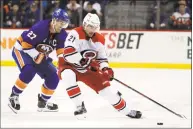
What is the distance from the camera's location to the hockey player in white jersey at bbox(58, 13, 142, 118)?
3.85m

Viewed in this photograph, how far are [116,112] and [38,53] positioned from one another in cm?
89

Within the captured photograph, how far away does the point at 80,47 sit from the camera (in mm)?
3938

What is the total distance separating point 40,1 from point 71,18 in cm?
64

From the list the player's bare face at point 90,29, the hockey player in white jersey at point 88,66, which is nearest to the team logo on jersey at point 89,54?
the hockey player in white jersey at point 88,66

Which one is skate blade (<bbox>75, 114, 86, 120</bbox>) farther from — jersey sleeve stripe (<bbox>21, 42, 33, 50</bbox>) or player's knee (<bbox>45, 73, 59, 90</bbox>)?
jersey sleeve stripe (<bbox>21, 42, 33, 50</bbox>)

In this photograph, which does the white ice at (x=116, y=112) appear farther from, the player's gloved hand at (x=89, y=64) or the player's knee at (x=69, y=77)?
the player's gloved hand at (x=89, y=64)

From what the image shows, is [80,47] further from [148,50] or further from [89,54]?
[148,50]

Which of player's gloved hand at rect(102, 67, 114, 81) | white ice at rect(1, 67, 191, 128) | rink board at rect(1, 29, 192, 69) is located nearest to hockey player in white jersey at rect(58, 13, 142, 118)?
player's gloved hand at rect(102, 67, 114, 81)

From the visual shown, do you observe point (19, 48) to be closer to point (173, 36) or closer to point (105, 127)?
point (105, 127)

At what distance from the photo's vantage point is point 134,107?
15.3 feet

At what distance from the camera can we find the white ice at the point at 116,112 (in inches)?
149

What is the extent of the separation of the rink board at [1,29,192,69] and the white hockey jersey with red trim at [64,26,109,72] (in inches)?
146

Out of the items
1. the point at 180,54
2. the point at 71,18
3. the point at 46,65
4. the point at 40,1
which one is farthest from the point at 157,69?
the point at 46,65

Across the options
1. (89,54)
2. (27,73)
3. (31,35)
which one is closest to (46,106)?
(27,73)
